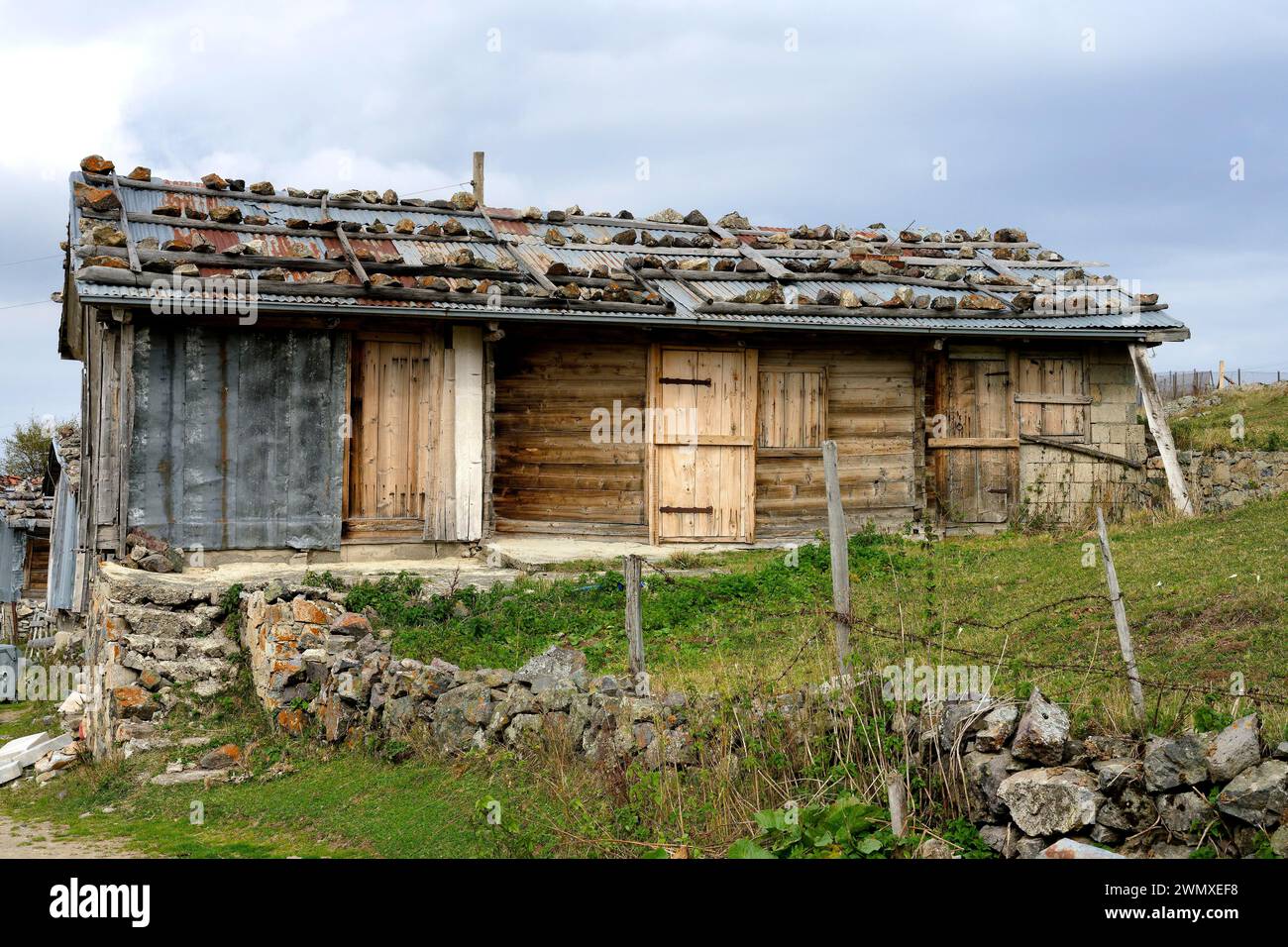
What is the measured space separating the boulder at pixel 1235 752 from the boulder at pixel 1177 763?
0.05 m

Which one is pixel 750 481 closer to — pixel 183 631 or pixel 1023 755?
pixel 183 631

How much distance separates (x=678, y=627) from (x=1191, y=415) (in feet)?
72.5

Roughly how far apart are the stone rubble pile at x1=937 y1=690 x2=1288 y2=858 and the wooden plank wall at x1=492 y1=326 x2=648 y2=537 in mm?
10127

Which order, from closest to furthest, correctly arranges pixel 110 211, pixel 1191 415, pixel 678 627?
pixel 678 627, pixel 110 211, pixel 1191 415

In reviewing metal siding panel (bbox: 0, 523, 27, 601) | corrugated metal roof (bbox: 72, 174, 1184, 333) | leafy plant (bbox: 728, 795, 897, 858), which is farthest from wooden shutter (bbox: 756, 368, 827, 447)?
metal siding panel (bbox: 0, 523, 27, 601)

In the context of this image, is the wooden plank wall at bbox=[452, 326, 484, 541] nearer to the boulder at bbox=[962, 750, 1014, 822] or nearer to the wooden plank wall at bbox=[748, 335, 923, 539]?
the wooden plank wall at bbox=[748, 335, 923, 539]

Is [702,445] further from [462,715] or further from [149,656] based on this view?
[462,715]

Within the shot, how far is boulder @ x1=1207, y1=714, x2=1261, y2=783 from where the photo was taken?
4984 millimetres

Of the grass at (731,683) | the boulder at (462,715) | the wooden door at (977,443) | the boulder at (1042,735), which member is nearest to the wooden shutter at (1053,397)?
the wooden door at (977,443)

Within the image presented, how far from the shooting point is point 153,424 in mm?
13750

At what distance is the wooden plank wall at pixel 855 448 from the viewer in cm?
1639

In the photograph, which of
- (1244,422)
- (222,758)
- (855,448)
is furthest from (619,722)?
(1244,422)
